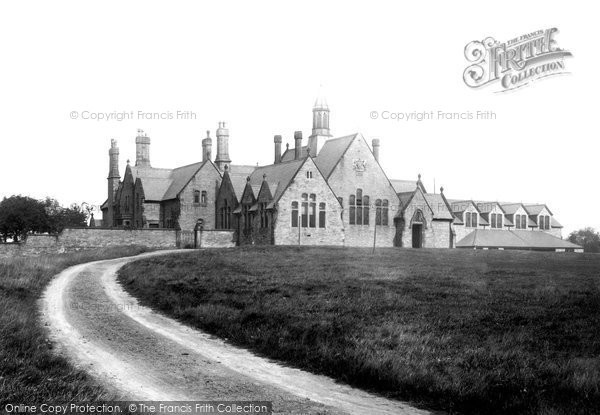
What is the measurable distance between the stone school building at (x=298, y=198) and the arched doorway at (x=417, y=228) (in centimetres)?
9

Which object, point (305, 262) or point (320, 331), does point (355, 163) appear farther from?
point (320, 331)

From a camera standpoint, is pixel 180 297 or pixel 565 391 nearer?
pixel 565 391

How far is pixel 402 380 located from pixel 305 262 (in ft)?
65.6

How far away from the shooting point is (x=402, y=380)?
11430 mm

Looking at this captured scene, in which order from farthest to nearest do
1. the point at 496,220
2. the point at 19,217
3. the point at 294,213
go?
the point at 496,220 < the point at 19,217 < the point at 294,213

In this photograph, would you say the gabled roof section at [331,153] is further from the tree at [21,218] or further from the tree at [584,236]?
the tree at [584,236]

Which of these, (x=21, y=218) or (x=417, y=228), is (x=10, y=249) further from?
(x=417, y=228)

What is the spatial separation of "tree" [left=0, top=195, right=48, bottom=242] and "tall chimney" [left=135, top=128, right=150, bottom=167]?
13105mm

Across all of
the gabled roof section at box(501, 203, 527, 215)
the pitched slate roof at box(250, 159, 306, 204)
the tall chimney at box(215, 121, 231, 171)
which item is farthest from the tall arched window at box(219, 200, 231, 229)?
the gabled roof section at box(501, 203, 527, 215)

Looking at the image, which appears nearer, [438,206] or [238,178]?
[238,178]

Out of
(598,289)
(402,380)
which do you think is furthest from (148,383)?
(598,289)

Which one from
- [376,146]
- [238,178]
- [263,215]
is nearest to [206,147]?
[238,178]

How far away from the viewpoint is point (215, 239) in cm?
5469

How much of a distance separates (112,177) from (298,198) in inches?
1397
